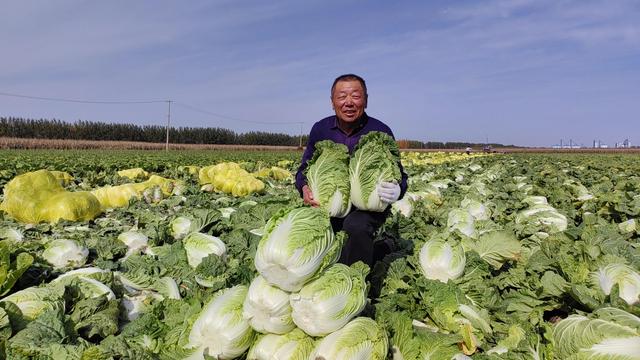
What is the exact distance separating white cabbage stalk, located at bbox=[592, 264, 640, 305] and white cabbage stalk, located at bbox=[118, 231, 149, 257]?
5100 mm

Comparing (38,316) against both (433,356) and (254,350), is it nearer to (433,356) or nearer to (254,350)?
(254,350)

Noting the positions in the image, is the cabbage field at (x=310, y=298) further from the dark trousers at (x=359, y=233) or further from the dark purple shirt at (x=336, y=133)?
the dark purple shirt at (x=336, y=133)

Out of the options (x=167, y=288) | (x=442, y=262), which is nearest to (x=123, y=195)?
(x=167, y=288)

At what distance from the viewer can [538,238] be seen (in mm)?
6309

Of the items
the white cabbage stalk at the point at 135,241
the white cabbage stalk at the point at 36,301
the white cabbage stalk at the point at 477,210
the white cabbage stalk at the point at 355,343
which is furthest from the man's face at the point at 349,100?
the white cabbage stalk at the point at 477,210

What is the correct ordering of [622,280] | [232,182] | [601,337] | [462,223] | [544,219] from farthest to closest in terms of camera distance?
[232,182] < [544,219] < [462,223] < [622,280] < [601,337]

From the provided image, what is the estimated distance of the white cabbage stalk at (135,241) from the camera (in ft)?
20.1

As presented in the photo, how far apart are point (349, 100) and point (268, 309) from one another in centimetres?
235

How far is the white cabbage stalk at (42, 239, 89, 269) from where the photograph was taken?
5.27 m

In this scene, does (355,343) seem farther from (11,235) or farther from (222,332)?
(11,235)

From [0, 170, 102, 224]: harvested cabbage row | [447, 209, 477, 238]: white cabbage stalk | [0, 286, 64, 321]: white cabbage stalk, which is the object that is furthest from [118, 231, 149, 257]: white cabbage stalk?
[447, 209, 477, 238]: white cabbage stalk

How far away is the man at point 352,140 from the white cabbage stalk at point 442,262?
55cm

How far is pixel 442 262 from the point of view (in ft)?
14.9

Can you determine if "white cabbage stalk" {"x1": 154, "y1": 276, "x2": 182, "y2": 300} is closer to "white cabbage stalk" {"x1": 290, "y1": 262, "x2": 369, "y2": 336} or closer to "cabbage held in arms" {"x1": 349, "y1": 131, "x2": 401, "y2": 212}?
"white cabbage stalk" {"x1": 290, "y1": 262, "x2": 369, "y2": 336}
